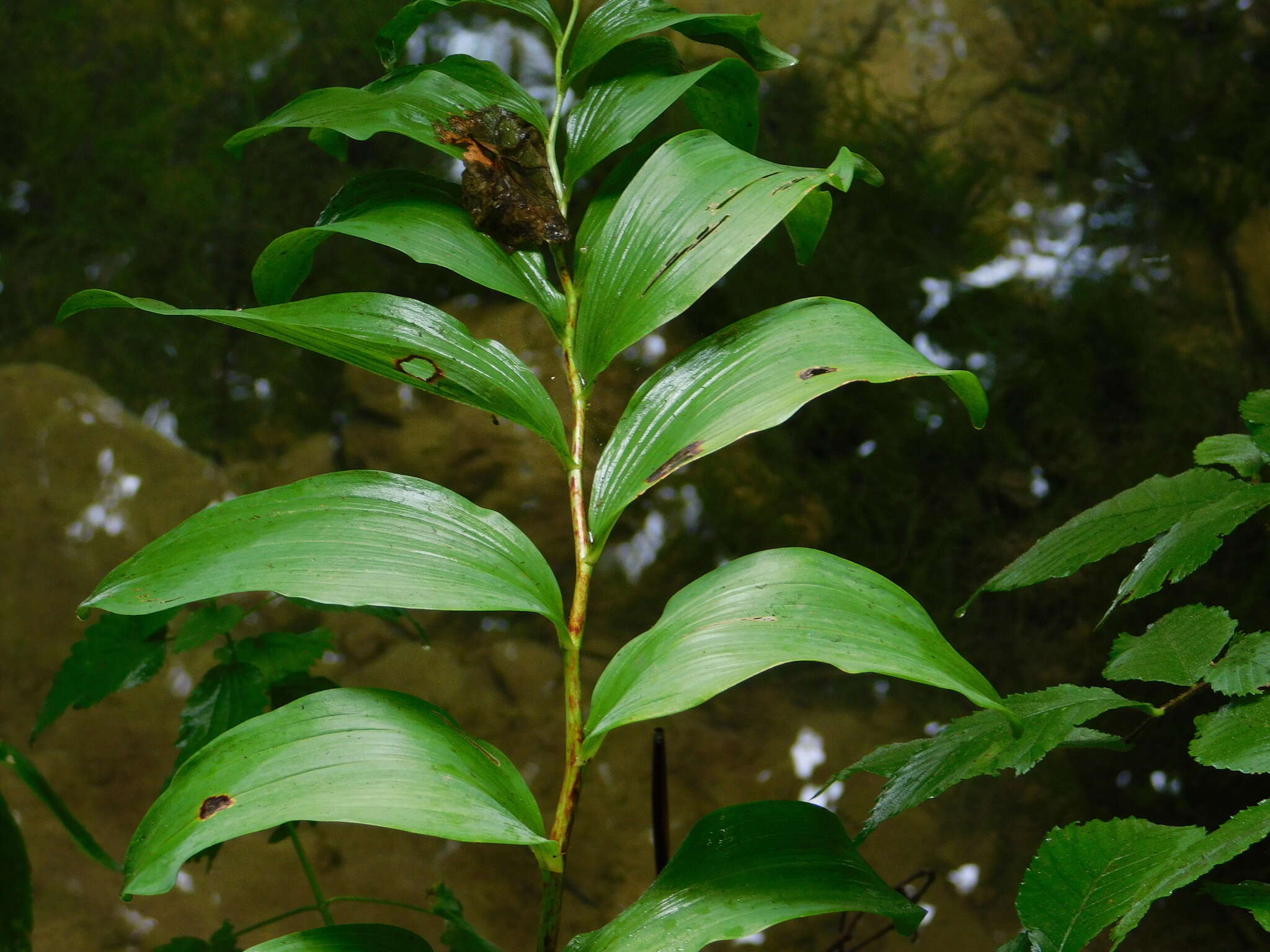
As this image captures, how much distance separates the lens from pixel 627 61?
730 mm

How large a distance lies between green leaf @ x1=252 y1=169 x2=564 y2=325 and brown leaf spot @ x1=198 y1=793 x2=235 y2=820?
0.33m

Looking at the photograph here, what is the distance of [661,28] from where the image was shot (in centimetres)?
66

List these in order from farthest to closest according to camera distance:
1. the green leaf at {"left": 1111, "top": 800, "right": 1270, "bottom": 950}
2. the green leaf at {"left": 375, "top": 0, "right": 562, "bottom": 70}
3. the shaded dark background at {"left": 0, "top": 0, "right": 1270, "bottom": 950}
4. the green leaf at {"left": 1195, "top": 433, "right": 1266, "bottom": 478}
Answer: the shaded dark background at {"left": 0, "top": 0, "right": 1270, "bottom": 950}, the green leaf at {"left": 375, "top": 0, "right": 562, "bottom": 70}, the green leaf at {"left": 1195, "top": 433, "right": 1266, "bottom": 478}, the green leaf at {"left": 1111, "top": 800, "right": 1270, "bottom": 950}

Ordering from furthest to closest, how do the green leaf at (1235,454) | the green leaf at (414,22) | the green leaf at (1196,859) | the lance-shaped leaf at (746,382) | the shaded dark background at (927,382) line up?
the shaded dark background at (927,382) → the green leaf at (414,22) → the green leaf at (1235,454) → the lance-shaped leaf at (746,382) → the green leaf at (1196,859)

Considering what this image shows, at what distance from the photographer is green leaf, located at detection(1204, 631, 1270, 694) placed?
0.48m

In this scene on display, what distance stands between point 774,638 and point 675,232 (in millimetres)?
269

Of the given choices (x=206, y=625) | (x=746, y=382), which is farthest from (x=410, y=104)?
(x=206, y=625)

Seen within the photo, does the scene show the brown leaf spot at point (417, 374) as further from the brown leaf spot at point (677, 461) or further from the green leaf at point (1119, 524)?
the green leaf at point (1119, 524)

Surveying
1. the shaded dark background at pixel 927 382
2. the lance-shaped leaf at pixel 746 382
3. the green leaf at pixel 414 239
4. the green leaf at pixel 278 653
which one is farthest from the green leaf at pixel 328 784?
the shaded dark background at pixel 927 382

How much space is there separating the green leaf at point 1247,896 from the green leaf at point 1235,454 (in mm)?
258

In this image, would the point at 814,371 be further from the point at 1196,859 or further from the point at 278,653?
the point at 278,653

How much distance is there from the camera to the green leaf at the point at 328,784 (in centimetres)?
39

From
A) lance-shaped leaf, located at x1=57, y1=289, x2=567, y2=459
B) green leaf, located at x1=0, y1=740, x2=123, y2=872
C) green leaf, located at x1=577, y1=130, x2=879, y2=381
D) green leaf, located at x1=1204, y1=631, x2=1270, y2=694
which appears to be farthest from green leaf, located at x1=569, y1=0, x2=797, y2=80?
green leaf, located at x1=0, y1=740, x2=123, y2=872

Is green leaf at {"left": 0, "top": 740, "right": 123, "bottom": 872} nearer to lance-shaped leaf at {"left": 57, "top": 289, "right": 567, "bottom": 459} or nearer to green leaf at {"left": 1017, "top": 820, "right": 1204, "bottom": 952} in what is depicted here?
lance-shaped leaf at {"left": 57, "top": 289, "right": 567, "bottom": 459}
